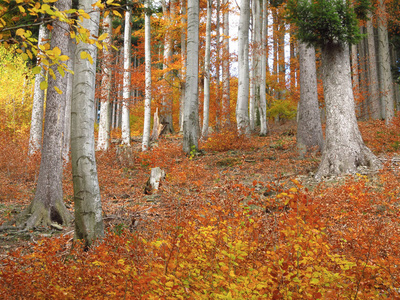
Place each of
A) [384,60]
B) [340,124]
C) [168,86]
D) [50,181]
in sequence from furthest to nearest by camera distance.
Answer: [168,86]
[384,60]
[340,124]
[50,181]

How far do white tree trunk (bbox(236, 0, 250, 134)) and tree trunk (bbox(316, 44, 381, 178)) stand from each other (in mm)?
4461

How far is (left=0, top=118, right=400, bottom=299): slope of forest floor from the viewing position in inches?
98.7

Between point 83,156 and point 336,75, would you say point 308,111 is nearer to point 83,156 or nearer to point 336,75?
point 336,75

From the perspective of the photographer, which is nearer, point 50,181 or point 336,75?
point 50,181

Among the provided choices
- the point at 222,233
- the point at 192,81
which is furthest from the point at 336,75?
the point at 222,233

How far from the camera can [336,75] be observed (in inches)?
293

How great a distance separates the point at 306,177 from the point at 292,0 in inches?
155

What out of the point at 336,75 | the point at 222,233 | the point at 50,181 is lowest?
the point at 222,233

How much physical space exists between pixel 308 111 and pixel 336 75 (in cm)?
233

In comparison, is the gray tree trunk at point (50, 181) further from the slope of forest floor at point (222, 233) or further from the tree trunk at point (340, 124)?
the tree trunk at point (340, 124)

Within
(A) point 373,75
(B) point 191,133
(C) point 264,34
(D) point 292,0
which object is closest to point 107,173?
(B) point 191,133

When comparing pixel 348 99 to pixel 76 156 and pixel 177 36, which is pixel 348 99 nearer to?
pixel 76 156

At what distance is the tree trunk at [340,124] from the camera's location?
706 centimetres

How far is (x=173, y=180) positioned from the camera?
751 centimetres
